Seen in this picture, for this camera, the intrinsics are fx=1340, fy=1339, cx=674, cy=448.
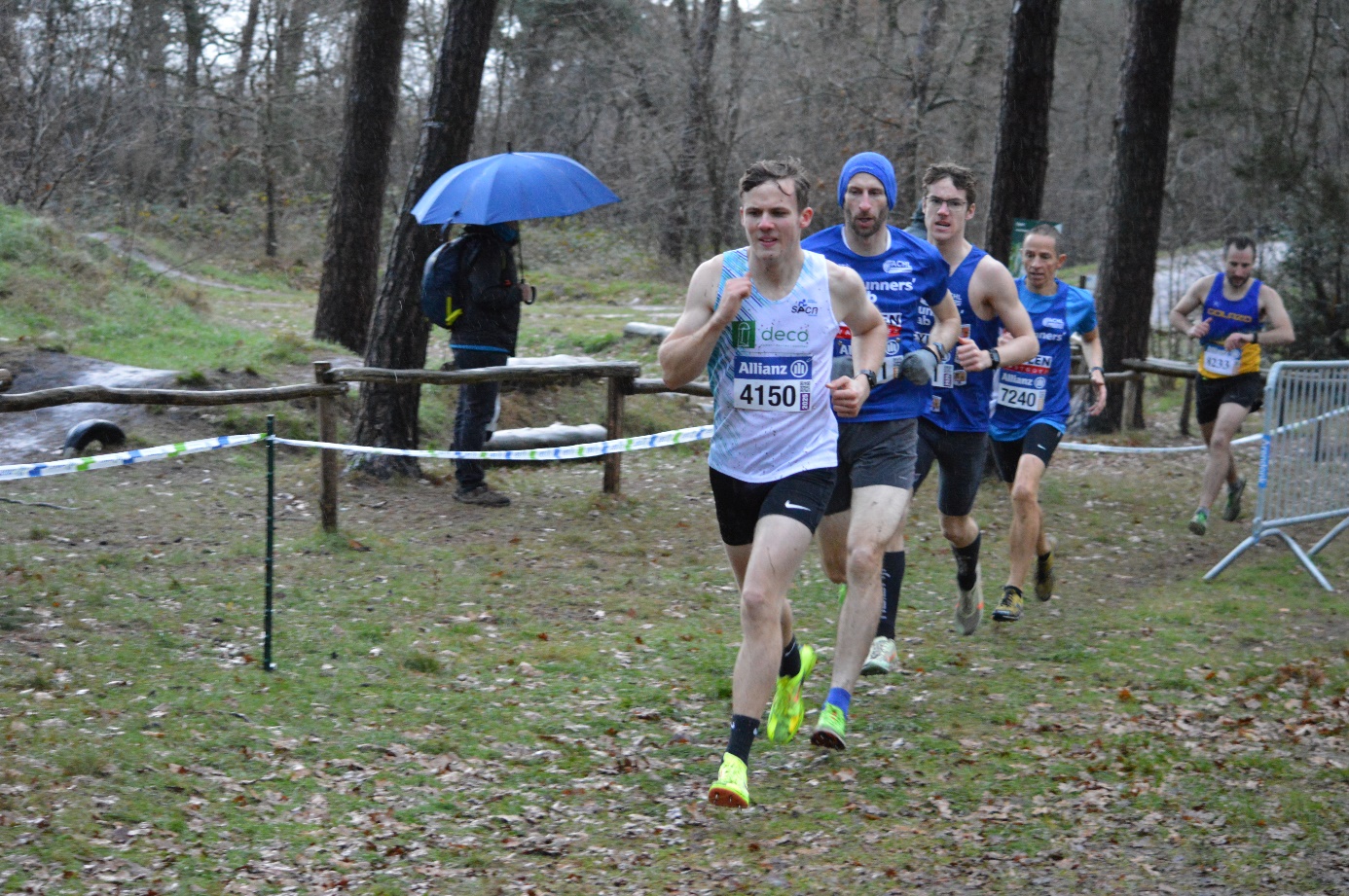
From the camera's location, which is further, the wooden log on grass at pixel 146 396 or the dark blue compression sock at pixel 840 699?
the wooden log on grass at pixel 146 396

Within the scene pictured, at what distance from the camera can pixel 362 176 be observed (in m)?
13.8

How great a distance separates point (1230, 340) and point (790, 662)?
599 centimetres

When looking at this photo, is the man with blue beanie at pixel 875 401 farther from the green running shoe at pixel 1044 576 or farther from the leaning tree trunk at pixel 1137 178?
the leaning tree trunk at pixel 1137 178

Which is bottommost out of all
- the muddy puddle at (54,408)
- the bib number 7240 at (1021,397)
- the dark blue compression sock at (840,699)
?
the dark blue compression sock at (840,699)

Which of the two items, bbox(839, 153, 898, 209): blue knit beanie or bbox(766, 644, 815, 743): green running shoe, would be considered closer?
bbox(766, 644, 815, 743): green running shoe

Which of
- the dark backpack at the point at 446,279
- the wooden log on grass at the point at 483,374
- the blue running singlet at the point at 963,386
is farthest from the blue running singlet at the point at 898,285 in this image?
the dark backpack at the point at 446,279

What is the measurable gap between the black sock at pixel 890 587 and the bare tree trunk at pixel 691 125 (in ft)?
67.8

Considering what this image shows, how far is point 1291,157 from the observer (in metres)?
17.8

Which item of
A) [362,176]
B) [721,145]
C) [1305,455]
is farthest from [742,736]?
[721,145]

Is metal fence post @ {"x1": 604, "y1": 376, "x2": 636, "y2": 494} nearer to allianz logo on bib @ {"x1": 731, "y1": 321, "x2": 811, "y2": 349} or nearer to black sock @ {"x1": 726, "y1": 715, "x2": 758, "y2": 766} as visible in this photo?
allianz logo on bib @ {"x1": 731, "y1": 321, "x2": 811, "y2": 349}

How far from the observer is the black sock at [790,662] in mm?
5457

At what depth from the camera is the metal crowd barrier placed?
9109 millimetres

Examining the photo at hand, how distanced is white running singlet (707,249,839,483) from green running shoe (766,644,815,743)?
1.01m

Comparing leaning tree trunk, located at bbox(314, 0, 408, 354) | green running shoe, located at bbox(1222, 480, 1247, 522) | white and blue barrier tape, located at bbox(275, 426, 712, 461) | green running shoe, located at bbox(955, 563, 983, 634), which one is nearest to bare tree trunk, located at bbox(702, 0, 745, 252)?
leaning tree trunk, located at bbox(314, 0, 408, 354)
